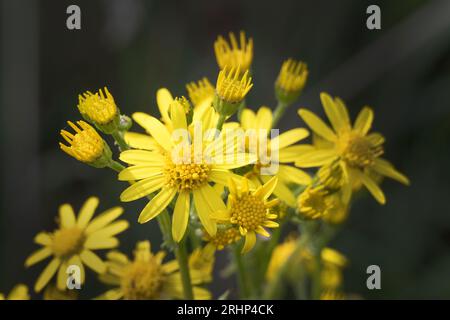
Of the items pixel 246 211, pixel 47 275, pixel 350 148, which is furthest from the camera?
pixel 350 148

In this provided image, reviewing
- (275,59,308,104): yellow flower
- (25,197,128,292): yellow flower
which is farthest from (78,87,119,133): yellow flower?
(275,59,308,104): yellow flower

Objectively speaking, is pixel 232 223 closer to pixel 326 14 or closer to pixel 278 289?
pixel 278 289

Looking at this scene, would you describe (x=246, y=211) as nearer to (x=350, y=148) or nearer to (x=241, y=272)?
(x=241, y=272)

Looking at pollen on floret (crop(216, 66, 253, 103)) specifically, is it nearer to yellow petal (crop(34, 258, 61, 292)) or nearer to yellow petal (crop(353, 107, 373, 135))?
yellow petal (crop(353, 107, 373, 135))

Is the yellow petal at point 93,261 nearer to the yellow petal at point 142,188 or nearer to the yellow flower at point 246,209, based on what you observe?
the yellow petal at point 142,188

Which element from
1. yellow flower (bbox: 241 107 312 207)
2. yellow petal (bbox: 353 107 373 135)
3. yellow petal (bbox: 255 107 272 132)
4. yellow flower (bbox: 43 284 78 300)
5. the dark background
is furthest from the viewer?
the dark background

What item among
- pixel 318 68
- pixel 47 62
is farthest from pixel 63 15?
pixel 318 68

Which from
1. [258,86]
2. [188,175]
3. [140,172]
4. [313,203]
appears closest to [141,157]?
[140,172]
